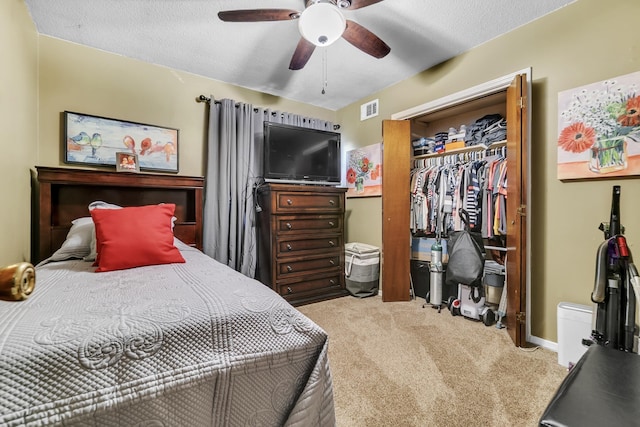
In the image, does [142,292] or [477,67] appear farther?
[477,67]

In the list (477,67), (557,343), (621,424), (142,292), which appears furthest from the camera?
(477,67)

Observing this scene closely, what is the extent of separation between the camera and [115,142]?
8.02 ft

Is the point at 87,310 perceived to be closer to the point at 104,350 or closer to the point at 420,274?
the point at 104,350

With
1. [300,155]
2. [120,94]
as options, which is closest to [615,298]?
[300,155]

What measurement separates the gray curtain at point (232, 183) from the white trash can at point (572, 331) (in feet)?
8.56

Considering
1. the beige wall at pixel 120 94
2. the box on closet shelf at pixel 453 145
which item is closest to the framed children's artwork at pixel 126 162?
the beige wall at pixel 120 94

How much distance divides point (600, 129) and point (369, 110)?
2.17m

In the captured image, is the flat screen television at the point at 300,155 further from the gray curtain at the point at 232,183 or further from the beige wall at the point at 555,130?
the beige wall at the point at 555,130

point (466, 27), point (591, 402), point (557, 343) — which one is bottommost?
point (557, 343)

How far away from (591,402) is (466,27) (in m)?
2.45

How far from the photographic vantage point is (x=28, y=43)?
75.7 inches

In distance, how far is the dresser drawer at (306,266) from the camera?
2.72 metres

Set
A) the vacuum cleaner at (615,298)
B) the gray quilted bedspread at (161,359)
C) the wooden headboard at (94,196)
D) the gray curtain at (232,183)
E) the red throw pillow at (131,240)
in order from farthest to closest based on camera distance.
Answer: the gray curtain at (232,183)
the wooden headboard at (94,196)
the red throw pillow at (131,240)
the vacuum cleaner at (615,298)
the gray quilted bedspread at (161,359)

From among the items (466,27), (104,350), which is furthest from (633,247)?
(104,350)
